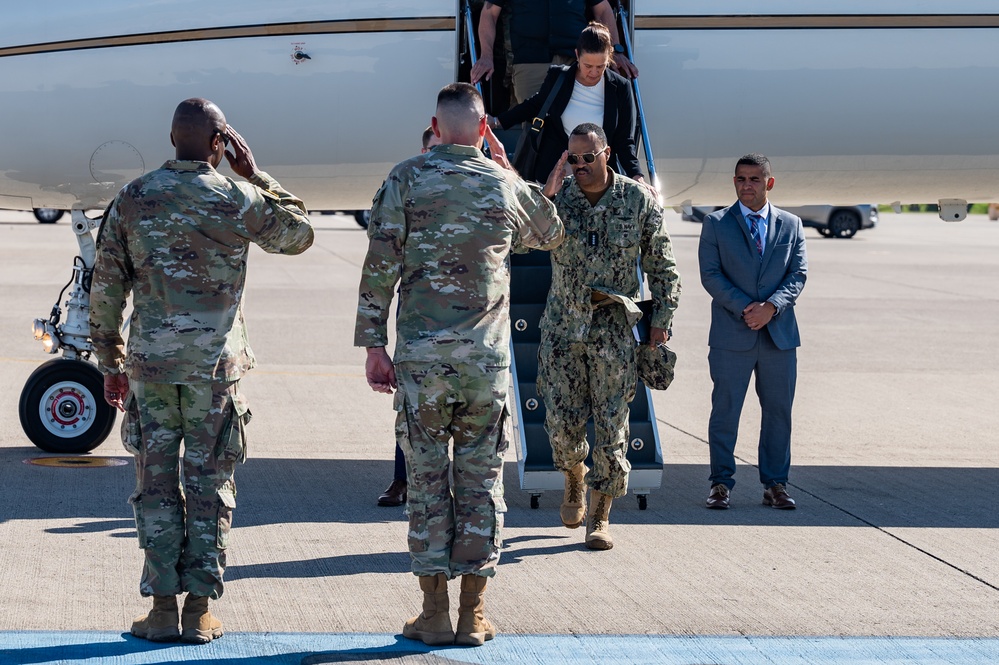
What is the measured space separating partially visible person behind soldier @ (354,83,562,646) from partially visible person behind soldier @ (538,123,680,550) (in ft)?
4.56

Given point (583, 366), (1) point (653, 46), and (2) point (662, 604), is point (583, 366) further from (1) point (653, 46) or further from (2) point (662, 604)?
(1) point (653, 46)

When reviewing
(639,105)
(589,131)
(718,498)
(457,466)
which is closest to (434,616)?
(457,466)

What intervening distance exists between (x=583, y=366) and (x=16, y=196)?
15.4 feet

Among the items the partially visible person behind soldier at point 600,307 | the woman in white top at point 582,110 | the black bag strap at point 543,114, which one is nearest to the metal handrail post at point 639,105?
the woman in white top at point 582,110

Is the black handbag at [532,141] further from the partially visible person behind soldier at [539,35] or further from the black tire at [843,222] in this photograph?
the black tire at [843,222]

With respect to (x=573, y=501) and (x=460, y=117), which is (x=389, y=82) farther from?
(x=460, y=117)

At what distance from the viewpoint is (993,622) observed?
5.16 m

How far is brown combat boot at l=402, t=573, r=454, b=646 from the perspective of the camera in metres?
4.65

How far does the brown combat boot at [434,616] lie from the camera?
15.3ft

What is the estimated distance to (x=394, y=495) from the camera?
711 centimetres

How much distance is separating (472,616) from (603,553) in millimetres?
1590

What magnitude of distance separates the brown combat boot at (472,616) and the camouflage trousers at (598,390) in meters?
1.50

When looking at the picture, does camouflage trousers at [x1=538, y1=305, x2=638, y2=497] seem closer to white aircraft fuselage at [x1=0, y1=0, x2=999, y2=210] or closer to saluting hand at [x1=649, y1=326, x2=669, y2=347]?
saluting hand at [x1=649, y1=326, x2=669, y2=347]

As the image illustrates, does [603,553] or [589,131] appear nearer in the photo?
[589,131]
